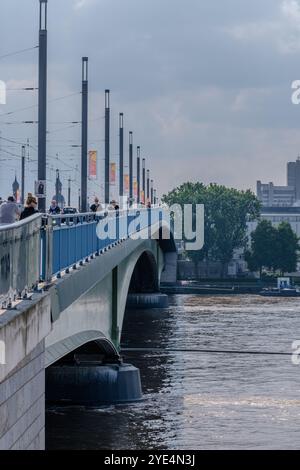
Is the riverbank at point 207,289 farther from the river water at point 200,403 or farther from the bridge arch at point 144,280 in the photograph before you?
the river water at point 200,403

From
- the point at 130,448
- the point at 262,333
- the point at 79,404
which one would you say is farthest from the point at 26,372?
the point at 262,333

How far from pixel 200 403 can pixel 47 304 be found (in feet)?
94.7

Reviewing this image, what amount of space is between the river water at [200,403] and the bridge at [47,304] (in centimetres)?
305

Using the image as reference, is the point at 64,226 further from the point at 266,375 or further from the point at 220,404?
the point at 266,375

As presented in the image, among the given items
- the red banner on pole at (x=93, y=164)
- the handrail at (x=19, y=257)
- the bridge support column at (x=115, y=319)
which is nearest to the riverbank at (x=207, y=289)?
the red banner on pole at (x=93, y=164)

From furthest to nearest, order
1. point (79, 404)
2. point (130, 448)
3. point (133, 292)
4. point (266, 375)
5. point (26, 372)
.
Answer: point (133, 292) < point (266, 375) < point (79, 404) < point (130, 448) < point (26, 372)

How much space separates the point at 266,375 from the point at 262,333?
27.7 meters

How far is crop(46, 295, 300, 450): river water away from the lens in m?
40.6

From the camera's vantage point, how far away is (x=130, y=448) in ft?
129

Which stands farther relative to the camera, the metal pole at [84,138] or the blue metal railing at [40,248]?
the metal pole at [84,138]

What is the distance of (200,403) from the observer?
4888 cm

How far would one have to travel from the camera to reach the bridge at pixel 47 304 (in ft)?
55.6

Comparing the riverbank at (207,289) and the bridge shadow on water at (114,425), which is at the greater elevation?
the bridge shadow on water at (114,425)

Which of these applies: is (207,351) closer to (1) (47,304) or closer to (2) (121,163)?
(2) (121,163)
